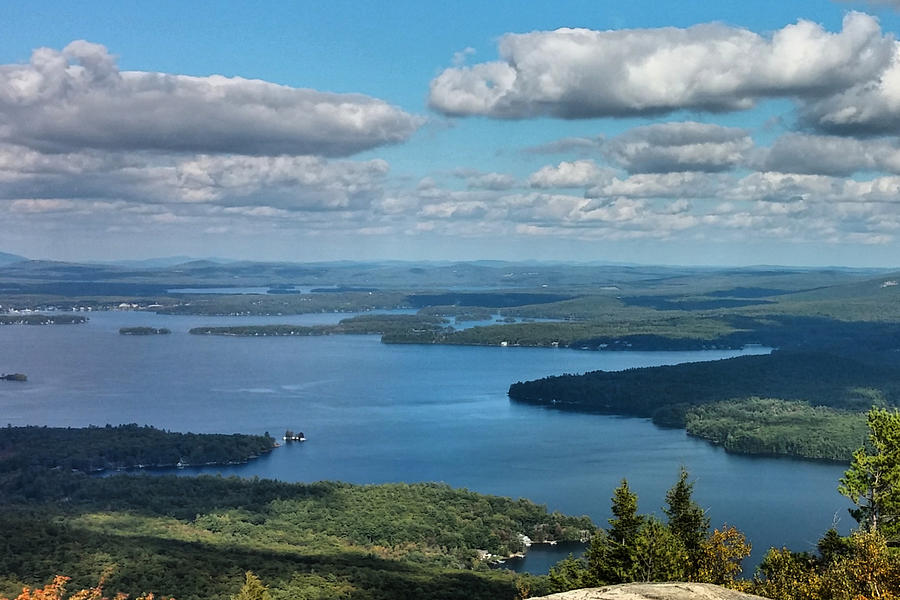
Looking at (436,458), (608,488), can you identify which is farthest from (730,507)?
(436,458)

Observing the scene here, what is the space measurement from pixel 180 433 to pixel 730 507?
6924 cm

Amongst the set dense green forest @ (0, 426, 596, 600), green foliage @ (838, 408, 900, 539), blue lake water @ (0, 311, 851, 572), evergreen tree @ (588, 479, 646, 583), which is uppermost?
green foliage @ (838, 408, 900, 539)

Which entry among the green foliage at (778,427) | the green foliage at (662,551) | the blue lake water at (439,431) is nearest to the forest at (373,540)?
the green foliage at (662,551)

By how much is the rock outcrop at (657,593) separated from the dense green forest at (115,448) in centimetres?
9393

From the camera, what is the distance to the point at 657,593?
773 inches

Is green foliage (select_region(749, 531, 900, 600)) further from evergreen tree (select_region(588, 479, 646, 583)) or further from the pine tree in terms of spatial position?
evergreen tree (select_region(588, 479, 646, 583))

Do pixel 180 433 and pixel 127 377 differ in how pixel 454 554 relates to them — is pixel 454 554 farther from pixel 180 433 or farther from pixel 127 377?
pixel 127 377

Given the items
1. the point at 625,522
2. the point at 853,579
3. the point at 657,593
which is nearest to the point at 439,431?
the point at 625,522

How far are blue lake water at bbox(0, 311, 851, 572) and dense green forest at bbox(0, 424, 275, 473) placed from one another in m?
3.95

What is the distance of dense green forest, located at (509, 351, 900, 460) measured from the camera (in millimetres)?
120562

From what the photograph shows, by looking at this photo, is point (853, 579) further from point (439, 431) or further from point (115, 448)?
point (439, 431)

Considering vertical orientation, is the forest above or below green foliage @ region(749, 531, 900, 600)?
below

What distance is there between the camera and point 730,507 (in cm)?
8575

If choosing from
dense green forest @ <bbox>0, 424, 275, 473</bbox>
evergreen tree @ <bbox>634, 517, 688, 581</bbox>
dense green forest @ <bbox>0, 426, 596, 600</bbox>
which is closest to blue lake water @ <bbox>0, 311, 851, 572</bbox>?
dense green forest @ <bbox>0, 424, 275, 473</bbox>
